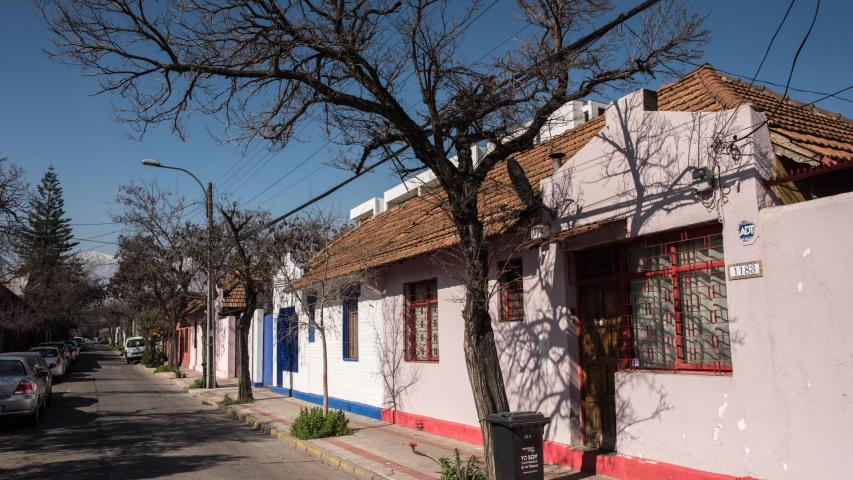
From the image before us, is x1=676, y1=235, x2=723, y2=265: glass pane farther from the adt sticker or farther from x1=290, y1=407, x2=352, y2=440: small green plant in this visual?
x1=290, y1=407, x2=352, y2=440: small green plant

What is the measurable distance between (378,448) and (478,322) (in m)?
4.37

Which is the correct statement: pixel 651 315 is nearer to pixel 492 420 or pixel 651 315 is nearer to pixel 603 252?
pixel 603 252

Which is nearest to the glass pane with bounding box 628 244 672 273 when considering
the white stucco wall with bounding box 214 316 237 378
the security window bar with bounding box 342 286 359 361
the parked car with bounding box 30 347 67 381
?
the security window bar with bounding box 342 286 359 361

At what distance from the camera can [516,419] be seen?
724 cm

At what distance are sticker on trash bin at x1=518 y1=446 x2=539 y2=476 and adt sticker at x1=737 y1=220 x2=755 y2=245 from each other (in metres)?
3.19

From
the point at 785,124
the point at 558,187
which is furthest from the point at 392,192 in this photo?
the point at 785,124

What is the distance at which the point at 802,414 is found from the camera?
21.0 feet

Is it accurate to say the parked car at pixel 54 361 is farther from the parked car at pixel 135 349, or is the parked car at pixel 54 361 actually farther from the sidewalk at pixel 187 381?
the parked car at pixel 135 349

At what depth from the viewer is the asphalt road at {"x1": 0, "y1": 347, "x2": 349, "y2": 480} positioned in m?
9.65

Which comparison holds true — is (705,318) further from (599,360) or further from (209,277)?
(209,277)

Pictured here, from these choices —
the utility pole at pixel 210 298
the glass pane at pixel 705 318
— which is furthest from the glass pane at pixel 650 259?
the utility pole at pixel 210 298

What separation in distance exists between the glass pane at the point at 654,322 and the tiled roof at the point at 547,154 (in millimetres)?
2254

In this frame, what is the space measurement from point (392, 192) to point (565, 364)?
23286 millimetres

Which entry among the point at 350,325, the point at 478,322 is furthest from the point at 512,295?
the point at 350,325
